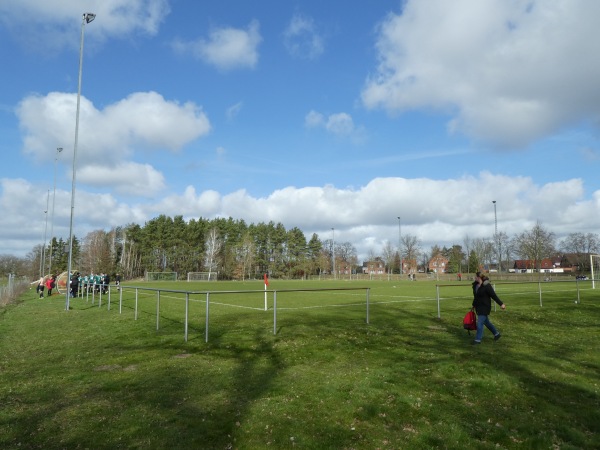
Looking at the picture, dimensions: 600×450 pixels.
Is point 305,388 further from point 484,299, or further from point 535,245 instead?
point 535,245

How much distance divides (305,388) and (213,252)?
90794mm

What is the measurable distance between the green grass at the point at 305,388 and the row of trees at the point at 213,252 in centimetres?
8174

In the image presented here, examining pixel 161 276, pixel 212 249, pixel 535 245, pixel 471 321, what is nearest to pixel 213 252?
pixel 212 249

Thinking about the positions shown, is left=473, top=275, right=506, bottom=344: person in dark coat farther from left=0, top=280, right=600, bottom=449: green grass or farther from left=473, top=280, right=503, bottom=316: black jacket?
left=0, top=280, right=600, bottom=449: green grass

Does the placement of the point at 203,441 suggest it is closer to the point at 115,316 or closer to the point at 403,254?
the point at 115,316

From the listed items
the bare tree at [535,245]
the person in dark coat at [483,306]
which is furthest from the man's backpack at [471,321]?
the bare tree at [535,245]

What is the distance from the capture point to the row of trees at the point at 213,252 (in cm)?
9200

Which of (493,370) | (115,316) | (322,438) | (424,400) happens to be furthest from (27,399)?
(115,316)

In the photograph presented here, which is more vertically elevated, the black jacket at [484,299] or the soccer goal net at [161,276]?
the black jacket at [484,299]

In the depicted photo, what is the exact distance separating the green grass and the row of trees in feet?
268

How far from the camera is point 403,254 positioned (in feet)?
344

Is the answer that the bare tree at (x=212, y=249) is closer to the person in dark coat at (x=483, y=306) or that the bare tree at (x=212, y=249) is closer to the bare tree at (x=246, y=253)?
the bare tree at (x=246, y=253)

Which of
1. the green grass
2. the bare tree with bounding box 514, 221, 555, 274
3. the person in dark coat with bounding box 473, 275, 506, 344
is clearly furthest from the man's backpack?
the bare tree with bounding box 514, 221, 555, 274

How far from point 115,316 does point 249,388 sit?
13.1 metres
